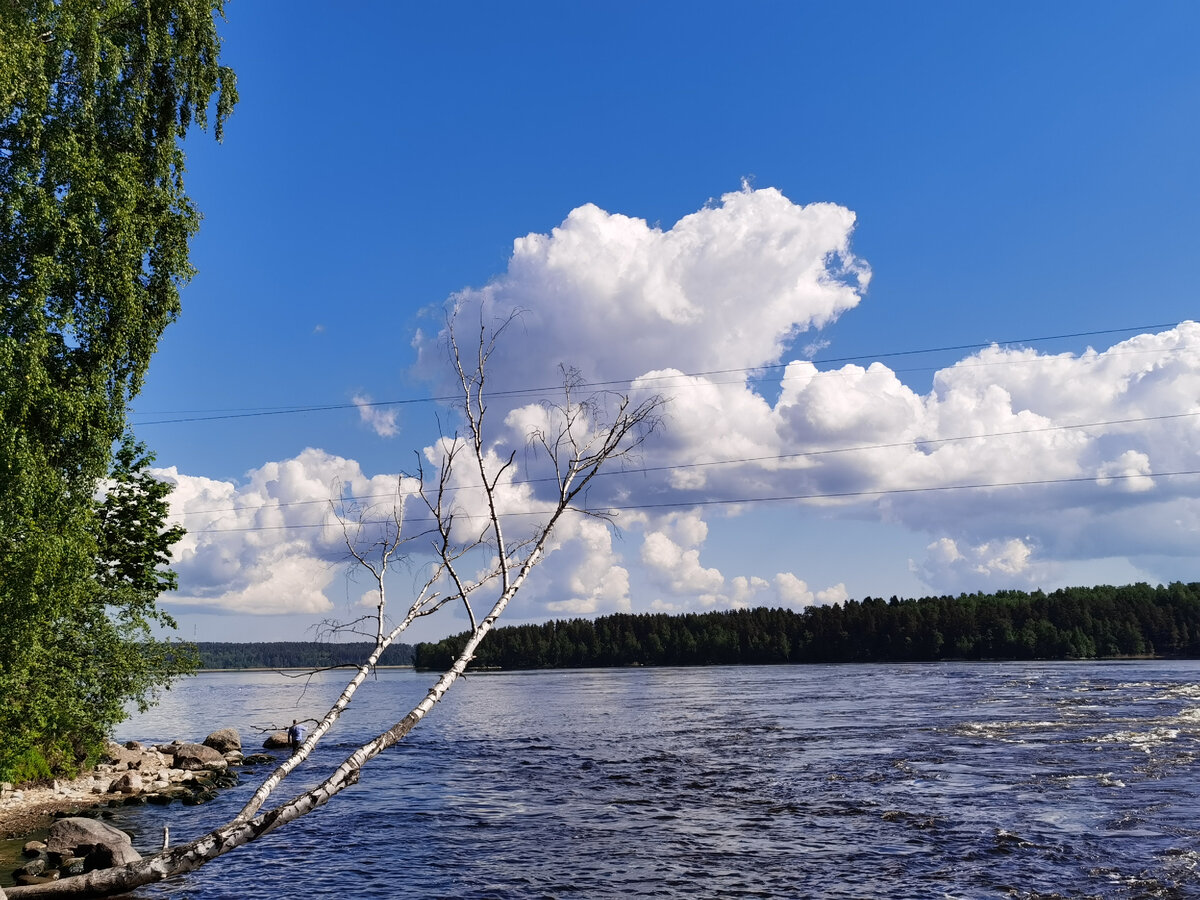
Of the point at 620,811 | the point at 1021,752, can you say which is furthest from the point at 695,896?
the point at 1021,752

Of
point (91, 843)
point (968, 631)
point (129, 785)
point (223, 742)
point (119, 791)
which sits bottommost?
point (968, 631)

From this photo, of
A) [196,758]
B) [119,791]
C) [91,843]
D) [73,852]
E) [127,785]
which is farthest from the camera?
[196,758]

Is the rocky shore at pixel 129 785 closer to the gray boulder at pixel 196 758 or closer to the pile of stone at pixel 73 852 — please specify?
the gray boulder at pixel 196 758

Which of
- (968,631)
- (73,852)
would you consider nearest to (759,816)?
(73,852)

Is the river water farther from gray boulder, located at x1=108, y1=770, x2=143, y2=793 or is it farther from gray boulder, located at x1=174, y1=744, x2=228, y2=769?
gray boulder, located at x1=174, y1=744, x2=228, y2=769

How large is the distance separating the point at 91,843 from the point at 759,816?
16.7 metres

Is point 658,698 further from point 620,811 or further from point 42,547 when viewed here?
point 42,547

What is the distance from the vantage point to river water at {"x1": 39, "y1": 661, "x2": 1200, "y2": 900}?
57.5ft

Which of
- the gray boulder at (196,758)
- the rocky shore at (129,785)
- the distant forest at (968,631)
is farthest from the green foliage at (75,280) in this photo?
the distant forest at (968,631)

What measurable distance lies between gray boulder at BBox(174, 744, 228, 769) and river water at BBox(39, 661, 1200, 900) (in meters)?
4.89

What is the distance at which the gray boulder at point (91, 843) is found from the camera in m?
18.3

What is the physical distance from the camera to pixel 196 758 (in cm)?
3756

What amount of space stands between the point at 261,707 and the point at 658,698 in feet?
136

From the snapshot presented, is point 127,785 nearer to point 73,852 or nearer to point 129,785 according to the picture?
point 129,785
